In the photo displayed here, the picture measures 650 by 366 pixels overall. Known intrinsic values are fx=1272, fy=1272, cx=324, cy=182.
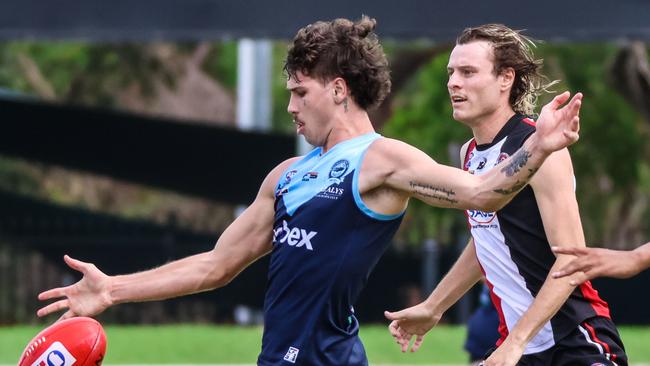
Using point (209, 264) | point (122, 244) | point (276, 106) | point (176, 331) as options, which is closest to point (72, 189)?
point (276, 106)

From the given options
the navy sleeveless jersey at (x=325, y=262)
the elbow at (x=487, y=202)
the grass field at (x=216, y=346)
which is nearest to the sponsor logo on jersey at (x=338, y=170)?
the navy sleeveless jersey at (x=325, y=262)

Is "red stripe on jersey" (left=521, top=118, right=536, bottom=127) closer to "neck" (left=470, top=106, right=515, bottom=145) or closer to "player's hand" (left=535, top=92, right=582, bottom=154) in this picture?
"neck" (left=470, top=106, right=515, bottom=145)

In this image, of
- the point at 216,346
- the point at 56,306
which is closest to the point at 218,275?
the point at 56,306

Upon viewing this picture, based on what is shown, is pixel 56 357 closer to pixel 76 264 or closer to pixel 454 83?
pixel 76 264

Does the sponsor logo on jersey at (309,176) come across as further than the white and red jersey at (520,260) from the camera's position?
No

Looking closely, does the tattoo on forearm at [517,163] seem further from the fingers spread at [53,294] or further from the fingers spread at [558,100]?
the fingers spread at [53,294]

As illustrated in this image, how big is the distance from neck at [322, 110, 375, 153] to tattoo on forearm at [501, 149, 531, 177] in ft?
2.22

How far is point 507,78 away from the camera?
5.62 m

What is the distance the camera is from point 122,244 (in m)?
19.1

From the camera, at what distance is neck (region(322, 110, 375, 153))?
194 inches

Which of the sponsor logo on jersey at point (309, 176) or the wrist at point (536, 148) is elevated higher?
the wrist at point (536, 148)

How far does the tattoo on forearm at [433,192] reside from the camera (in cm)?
464

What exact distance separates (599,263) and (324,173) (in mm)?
1085

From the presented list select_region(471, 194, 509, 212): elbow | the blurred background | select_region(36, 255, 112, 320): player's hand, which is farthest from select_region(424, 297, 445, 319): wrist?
the blurred background
